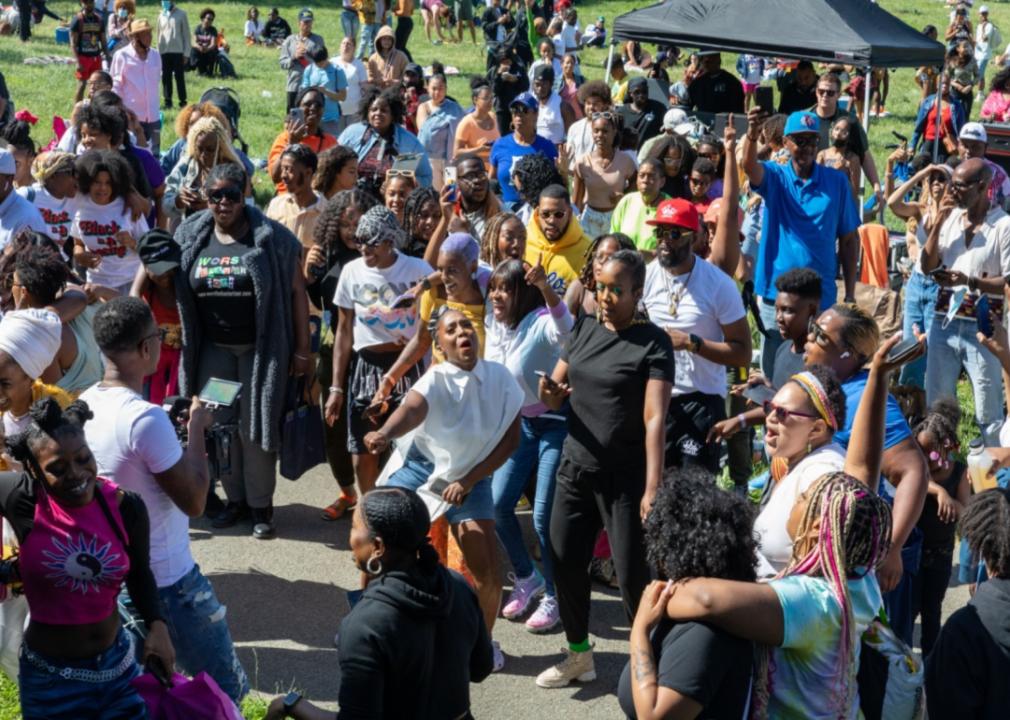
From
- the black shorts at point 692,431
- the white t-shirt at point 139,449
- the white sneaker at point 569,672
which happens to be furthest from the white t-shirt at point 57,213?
the white sneaker at point 569,672

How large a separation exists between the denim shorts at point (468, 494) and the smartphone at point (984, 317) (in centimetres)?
327

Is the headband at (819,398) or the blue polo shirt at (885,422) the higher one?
the headband at (819,398)

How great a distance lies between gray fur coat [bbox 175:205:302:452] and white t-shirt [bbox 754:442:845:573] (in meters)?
3.32

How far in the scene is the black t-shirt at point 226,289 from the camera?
691 cm

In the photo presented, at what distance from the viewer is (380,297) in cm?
694

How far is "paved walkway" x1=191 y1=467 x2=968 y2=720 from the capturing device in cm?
566

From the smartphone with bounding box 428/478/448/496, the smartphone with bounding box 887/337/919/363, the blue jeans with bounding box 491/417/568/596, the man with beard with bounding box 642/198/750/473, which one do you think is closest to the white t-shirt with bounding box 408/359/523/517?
the smartphone with bounding box 428/478/448/496

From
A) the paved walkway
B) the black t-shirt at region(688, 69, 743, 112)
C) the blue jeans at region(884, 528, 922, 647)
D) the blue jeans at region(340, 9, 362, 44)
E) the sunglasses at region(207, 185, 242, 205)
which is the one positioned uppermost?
the blue jeans at region(340, 9, 362, 44)

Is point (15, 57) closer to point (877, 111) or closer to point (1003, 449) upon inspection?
point (877, 111)

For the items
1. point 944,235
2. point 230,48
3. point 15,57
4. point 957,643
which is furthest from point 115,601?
point 230,48

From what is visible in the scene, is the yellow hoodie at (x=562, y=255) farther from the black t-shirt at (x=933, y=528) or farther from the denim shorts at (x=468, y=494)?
the black t-shirt at (x=933, y=528)

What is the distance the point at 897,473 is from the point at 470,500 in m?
1.78

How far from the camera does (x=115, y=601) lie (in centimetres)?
421

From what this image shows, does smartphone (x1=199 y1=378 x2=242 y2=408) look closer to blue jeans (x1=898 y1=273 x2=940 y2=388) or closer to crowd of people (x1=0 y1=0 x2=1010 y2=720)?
crowd of people (x1=0 y1=0 x2=1010 y2=720)
